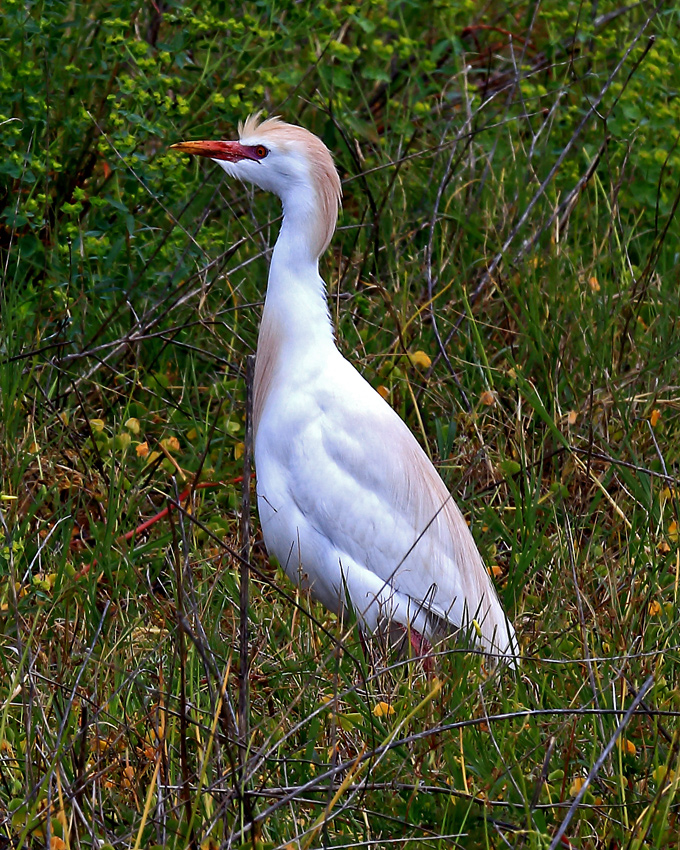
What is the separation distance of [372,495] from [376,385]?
0.80 m

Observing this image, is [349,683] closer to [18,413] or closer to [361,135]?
[18,413]

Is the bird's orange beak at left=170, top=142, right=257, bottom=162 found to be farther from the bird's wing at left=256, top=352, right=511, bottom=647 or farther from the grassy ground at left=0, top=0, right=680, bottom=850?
the bird's wing at left=256, top=352, right=511, bottom=647

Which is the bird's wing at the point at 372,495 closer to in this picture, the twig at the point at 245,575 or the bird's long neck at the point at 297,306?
the bird's long neck at the point at 297,306

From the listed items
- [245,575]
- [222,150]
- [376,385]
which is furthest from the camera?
[376,385]

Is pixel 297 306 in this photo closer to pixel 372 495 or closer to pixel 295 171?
pixel 295 171

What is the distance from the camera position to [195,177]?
366 cm

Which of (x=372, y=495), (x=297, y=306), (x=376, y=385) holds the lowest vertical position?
(x=376, y=385)

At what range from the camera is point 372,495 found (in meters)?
2.85

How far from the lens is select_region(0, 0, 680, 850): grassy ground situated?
2.00 meters

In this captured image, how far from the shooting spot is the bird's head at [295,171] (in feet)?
9.27

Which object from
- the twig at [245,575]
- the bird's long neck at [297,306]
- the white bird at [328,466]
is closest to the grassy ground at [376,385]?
the twig at [245,575]

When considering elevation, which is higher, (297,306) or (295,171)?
(295,171)

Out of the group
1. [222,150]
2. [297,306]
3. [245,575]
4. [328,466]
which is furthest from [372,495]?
[245,575]

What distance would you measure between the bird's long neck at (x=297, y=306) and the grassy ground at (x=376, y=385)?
0.43 m
